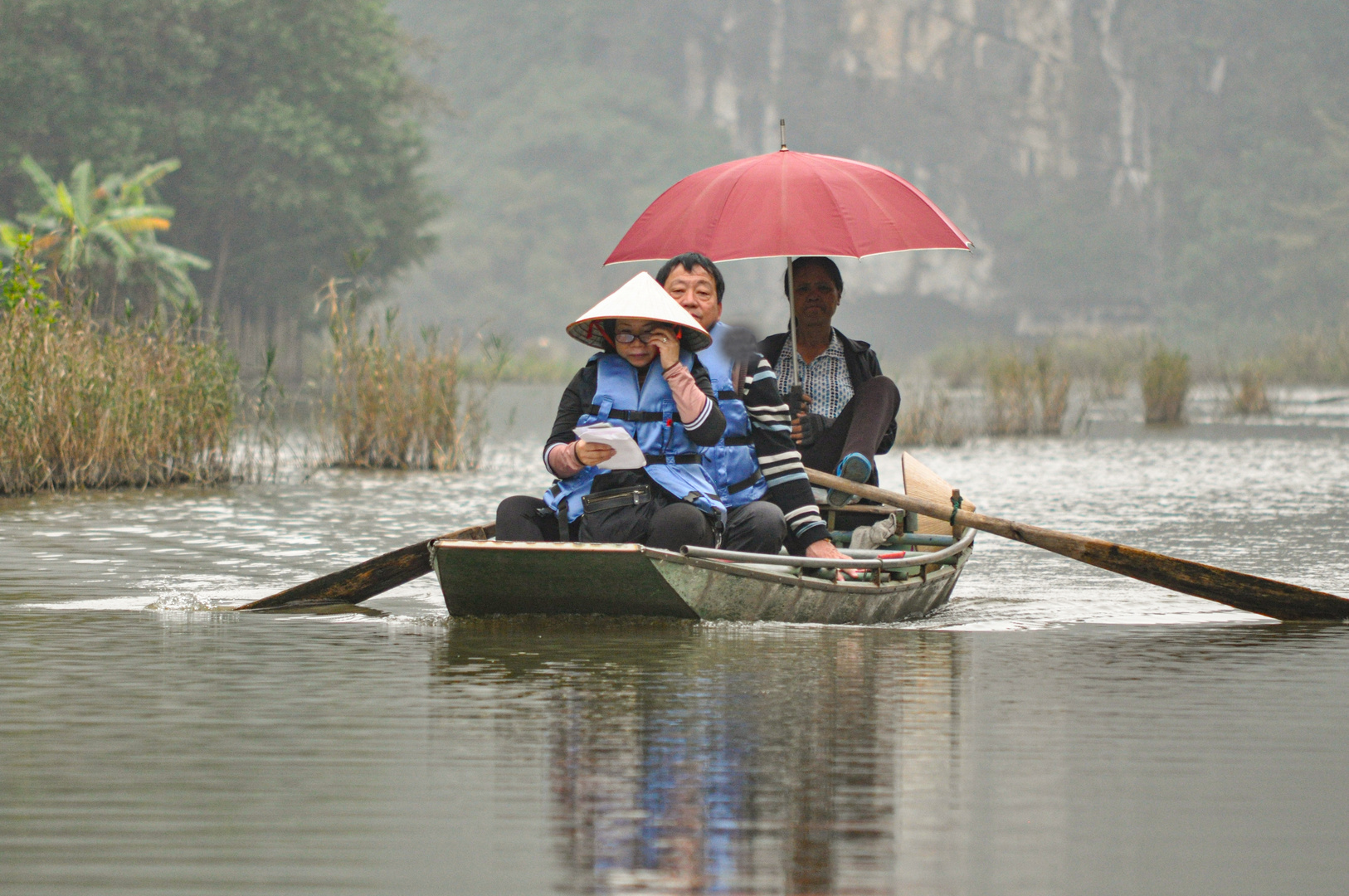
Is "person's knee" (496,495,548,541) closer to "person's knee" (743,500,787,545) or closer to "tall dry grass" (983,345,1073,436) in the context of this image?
"person's knee" (743,500,787,545)

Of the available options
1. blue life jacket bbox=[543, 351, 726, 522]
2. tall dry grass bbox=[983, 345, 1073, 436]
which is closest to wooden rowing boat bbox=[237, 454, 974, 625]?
blue life jacket bbox=[543, 351, 726, 522]

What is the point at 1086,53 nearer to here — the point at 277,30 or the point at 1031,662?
the point at 277,30

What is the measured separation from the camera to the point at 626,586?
251 inches

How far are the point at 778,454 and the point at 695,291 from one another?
756 mm

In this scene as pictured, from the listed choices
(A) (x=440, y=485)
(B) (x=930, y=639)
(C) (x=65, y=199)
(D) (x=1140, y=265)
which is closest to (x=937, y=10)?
(D) (x=1140, y=265)

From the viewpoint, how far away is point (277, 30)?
3812 cm

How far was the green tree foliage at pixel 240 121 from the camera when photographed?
3447 cm

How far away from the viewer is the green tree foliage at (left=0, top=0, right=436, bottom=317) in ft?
113

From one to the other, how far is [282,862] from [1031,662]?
3.44 m

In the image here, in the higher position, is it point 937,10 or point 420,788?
point 937,10

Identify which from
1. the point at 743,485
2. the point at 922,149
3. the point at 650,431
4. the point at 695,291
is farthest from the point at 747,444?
the point at 922,149

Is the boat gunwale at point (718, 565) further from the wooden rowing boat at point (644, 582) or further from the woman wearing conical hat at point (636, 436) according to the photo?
the woman wearing conical hat at point (636, 436)

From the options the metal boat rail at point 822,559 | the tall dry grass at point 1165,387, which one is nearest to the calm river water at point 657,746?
the metal boat rail at point 822,559

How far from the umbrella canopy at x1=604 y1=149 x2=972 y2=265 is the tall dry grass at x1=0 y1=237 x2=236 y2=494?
5666mm
